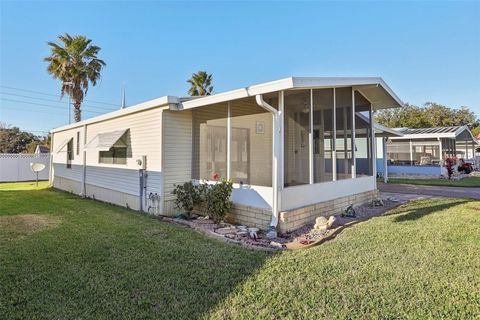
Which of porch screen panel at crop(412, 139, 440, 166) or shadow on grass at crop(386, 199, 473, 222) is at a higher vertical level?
porch screen panel at crop(412, 139, 440, 166)

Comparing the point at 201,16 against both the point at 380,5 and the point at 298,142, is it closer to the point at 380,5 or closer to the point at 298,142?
the point at 380,5

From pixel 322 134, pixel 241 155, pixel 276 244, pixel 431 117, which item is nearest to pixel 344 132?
pixel 322 134

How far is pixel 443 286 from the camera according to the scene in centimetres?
391

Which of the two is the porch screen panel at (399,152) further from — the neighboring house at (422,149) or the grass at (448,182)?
the grass at (448,182)

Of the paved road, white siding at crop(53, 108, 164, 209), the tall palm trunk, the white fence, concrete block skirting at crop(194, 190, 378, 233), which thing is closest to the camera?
concrete block skirting at crop(194, 190, 378, 233)

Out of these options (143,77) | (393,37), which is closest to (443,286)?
(393,37)

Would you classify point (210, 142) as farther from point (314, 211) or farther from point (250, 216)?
point (314, 211)

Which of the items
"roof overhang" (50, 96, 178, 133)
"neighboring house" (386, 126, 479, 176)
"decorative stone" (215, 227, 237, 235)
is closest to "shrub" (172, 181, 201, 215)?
"decorative stone" (215, 227, 237, 235)

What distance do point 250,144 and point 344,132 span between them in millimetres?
3699

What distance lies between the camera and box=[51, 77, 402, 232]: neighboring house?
7051mm

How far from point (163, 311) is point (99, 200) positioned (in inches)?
427

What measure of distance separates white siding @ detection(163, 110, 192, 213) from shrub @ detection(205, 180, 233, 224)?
196 centimetres

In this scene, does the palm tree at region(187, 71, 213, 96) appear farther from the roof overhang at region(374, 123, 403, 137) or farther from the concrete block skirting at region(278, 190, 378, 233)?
the concrete block skirting at region(278, 190, 378, 233)

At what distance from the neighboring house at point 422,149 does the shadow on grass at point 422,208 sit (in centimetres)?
1123
